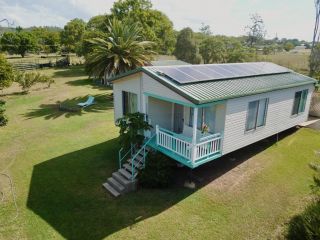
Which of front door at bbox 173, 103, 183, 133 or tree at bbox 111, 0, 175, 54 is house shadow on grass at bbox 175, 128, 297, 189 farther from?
tree at bbox 111, 0, 175, 54

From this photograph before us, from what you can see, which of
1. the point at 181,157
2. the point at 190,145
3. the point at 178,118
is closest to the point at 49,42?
the point at 178,118

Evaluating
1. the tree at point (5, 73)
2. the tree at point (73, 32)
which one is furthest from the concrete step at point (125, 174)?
the tree at point (73, 32)

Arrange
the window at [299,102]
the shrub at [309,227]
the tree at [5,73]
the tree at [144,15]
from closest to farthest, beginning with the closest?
the shrub at [309,227], the window at [299,102], the tree at [5,73], the tree at [144,15]

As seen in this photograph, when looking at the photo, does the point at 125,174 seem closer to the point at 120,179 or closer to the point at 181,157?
the point at 120,179

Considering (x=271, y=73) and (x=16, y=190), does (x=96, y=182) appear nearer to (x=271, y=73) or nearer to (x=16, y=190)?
(x=16, y=190)

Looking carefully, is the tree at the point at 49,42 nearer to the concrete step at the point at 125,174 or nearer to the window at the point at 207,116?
the concrete step at the point at 125,174

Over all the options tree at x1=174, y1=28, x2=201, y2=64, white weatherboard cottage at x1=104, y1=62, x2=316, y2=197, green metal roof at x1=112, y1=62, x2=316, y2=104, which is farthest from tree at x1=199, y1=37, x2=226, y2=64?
green metal roof at x1=112, y1=62, x2=316, y2=104
